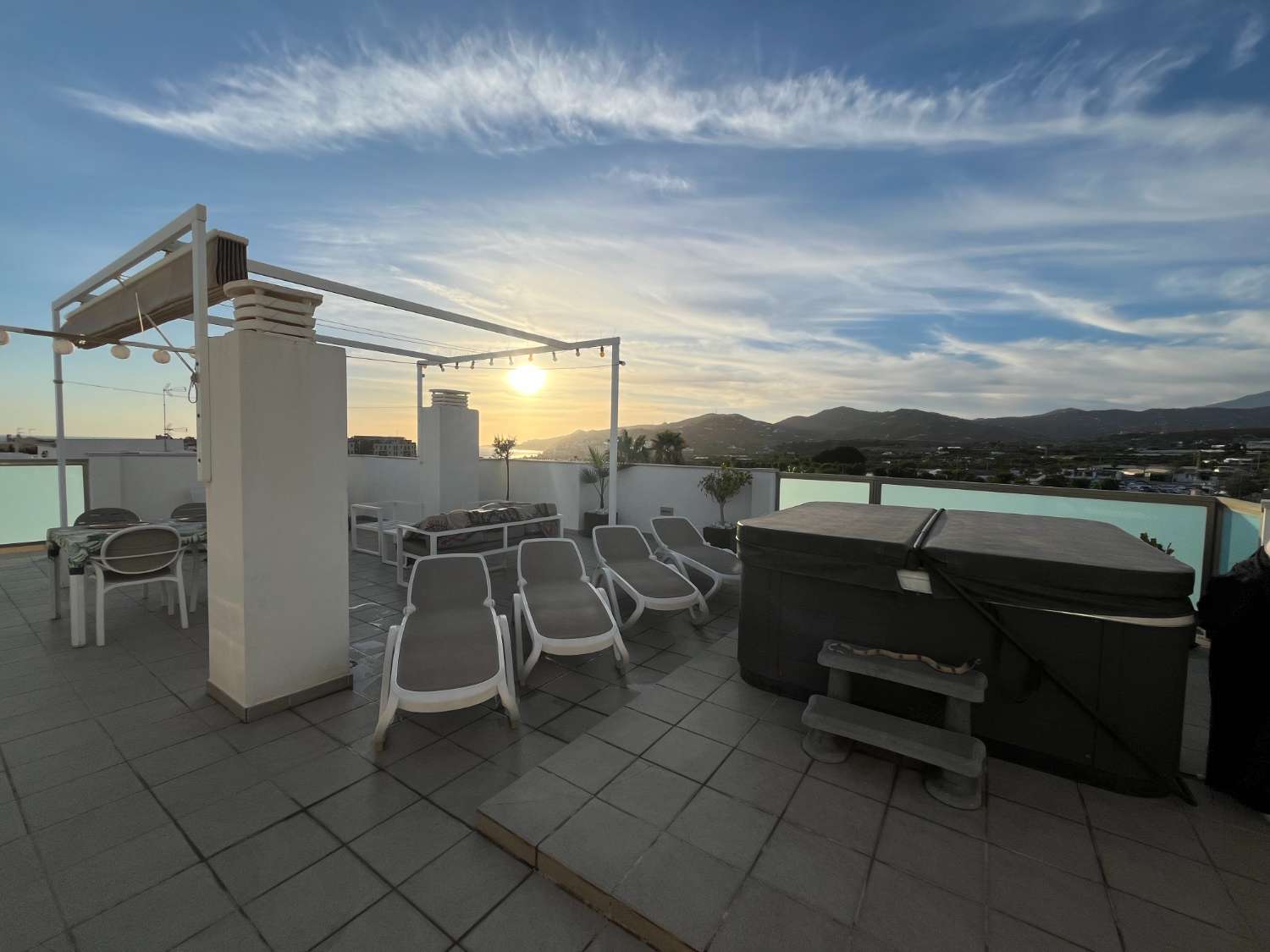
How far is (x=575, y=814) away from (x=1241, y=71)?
23.7ft

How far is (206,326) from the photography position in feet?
9.65

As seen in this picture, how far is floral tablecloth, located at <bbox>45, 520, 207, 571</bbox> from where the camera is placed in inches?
148

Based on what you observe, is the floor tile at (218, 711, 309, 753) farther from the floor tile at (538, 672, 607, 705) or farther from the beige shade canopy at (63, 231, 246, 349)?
the beige shade canopy at (63, 231, 246, 349)

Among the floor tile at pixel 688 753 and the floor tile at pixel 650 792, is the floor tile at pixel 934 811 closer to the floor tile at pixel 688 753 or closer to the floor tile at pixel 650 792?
the floor tile at pixel 688 753

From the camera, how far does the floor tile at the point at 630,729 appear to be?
2.46 meters

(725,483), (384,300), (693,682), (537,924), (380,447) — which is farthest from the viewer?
(380,447)

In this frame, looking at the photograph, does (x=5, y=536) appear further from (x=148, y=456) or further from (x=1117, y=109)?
(x=1117, y=109)

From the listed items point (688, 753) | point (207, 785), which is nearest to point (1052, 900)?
point (688, 753)

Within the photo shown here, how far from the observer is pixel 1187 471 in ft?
14.8

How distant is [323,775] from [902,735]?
262 cm

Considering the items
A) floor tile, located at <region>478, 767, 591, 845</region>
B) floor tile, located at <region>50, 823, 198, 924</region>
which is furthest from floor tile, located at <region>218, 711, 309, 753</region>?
floor tile, located at <region>478, 767, 591, 845</region>

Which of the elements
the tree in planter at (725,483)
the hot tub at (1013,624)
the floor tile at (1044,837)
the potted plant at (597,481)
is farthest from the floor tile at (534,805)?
the potted plant at (597,481)

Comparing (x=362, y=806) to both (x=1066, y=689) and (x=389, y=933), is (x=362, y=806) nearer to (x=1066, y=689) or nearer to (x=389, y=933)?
(x=389, y=933)

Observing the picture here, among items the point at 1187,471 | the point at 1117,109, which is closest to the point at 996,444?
the point at 1187,471
